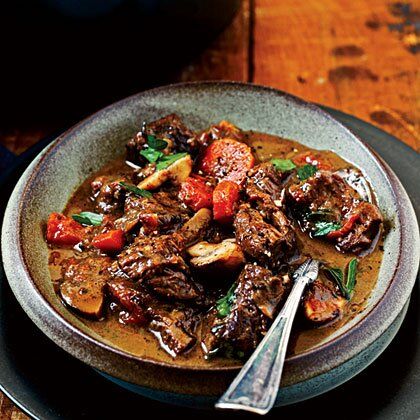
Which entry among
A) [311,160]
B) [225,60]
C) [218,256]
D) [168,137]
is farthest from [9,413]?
[225,60]

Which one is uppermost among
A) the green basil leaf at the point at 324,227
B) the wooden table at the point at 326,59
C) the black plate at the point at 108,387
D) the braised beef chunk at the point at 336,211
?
the braised beef chunk at the point at 336,211

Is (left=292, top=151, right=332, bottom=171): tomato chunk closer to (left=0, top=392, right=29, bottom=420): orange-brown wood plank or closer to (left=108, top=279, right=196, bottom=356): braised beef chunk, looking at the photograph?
(left=108, top=279, right=196, bottom=356): braised beef chunk

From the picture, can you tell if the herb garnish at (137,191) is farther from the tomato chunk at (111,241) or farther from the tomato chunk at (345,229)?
the tomato chunk at (345,229)

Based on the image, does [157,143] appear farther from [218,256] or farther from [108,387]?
[108,387]

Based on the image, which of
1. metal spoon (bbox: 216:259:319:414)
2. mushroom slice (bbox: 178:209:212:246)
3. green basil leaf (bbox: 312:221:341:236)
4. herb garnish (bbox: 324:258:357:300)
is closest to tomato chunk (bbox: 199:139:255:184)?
mushroom slice (bbox: 178:209:212:246)

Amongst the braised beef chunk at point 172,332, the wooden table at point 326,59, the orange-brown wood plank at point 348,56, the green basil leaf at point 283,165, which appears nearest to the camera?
the braised beef chunk at point 172,332

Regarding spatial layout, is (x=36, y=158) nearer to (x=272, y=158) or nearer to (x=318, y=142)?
(x=272, y=158)

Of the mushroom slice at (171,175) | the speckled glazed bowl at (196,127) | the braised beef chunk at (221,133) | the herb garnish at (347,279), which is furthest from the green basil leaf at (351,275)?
the braised beef chunk at (221,133)
